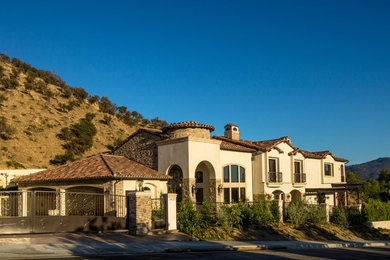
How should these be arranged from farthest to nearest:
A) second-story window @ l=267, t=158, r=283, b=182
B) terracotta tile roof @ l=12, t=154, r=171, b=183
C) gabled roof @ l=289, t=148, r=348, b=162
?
gabled roof @ l=289, t=148, r=348, b=162 < second-story window @ l=267, t=158, r=283, b=182 < terracotta tile roof @ l=12, t=154, r=171, b=183

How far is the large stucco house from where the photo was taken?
87.9 feet

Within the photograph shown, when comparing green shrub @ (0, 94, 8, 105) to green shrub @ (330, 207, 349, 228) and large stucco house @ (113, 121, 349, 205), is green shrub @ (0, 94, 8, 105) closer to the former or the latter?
large stucco house @ (113, 121, 349, 205)

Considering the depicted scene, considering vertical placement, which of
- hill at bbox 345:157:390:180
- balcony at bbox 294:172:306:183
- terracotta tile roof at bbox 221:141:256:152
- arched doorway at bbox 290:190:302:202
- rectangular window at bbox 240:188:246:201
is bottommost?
hill at bbox 345:157:390:180

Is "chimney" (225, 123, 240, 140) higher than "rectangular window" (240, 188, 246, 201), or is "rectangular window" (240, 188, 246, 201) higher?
"chimney" (225, 123, 240, 140)

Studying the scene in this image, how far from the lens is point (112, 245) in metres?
15.0

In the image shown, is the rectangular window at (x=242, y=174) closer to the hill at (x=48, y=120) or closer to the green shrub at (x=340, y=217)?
the green shrub at (x=340, y=217)

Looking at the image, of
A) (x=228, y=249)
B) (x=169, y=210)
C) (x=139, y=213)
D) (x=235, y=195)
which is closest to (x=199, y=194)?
(x=235, y=195)

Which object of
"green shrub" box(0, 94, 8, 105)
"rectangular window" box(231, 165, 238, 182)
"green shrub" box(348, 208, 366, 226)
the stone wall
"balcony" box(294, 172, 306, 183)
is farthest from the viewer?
"green shrub" box(0, 94, 8, 105)

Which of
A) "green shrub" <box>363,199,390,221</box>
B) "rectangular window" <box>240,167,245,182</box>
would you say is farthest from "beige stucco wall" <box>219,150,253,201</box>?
"green shrub" <box>363,199,390,221</box>

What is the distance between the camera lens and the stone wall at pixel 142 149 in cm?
2938

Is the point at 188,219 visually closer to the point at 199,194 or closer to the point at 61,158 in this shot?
the point at 199,194

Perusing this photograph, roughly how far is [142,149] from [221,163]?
6.78m

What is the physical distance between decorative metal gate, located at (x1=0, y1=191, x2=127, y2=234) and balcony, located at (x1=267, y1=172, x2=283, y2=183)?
13.6 m

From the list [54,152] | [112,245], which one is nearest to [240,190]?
[112,245]
